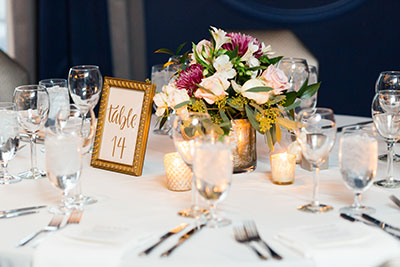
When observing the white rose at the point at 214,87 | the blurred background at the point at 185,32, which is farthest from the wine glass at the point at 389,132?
the blurred background at the point at 185,32

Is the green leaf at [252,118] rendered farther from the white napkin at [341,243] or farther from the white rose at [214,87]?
the white napkin at [341,243]

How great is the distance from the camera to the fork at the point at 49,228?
1.28m

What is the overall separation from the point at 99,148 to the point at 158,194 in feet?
1.06

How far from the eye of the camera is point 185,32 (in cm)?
434

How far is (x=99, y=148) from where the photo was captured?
5.98 ft

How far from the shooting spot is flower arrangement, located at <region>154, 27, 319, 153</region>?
1636 mm

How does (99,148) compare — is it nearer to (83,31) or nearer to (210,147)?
(210,147)

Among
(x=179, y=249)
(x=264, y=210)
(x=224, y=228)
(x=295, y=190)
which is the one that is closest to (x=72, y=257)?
(x=179, y=249)

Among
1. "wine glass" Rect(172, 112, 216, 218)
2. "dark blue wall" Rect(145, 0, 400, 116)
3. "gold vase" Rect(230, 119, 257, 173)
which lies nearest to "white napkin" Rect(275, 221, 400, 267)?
"wine glass" Rect(172, 112, 216, 218)

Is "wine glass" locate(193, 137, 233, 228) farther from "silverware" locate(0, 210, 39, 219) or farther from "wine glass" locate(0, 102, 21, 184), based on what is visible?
"wine glass" locate(0, 102, 21, 184)

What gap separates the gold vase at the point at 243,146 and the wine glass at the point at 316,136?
0.27 meters

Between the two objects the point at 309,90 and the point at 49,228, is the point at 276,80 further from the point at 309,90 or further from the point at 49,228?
the point at 49,228

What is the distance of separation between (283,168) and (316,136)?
218mm

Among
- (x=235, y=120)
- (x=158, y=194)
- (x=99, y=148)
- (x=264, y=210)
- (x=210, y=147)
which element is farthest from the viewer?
(x=99, y=148)
